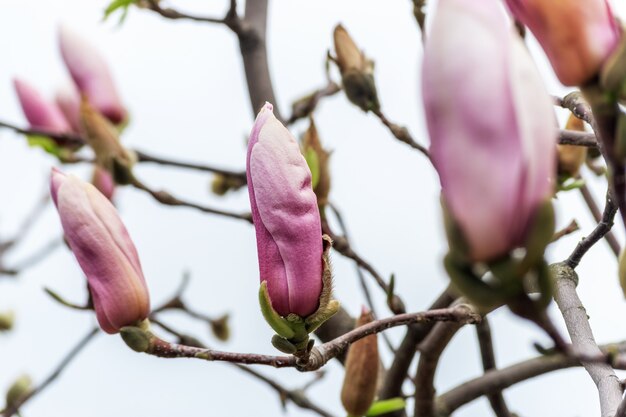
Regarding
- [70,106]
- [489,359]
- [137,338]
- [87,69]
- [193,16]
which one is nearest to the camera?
[137,338]

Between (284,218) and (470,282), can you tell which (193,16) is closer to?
(284,218)

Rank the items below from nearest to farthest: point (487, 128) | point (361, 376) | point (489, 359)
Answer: point (487, 128), point (361, 376), point (489, 359)

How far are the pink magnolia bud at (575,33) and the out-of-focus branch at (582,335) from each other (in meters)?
0.14

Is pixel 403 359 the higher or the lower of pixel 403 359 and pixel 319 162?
the lower

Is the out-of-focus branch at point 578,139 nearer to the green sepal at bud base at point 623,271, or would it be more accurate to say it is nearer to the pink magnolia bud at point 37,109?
the green sepal at bud base at point 623,271

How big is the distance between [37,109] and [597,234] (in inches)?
39.3

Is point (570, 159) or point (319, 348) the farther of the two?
point (570, 159)

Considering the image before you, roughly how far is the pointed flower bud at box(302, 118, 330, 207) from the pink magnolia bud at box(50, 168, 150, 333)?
299 mm

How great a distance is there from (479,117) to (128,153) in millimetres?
805

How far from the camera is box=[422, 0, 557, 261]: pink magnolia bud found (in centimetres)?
30

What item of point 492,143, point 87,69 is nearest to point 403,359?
point 492,143

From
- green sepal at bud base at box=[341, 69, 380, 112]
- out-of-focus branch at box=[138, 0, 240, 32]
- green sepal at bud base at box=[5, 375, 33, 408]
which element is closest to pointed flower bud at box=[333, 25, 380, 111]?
green sepal at bud base at box=[341, 69, 380, 112]

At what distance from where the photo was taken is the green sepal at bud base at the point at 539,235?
30 cm

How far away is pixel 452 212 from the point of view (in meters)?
0.31
